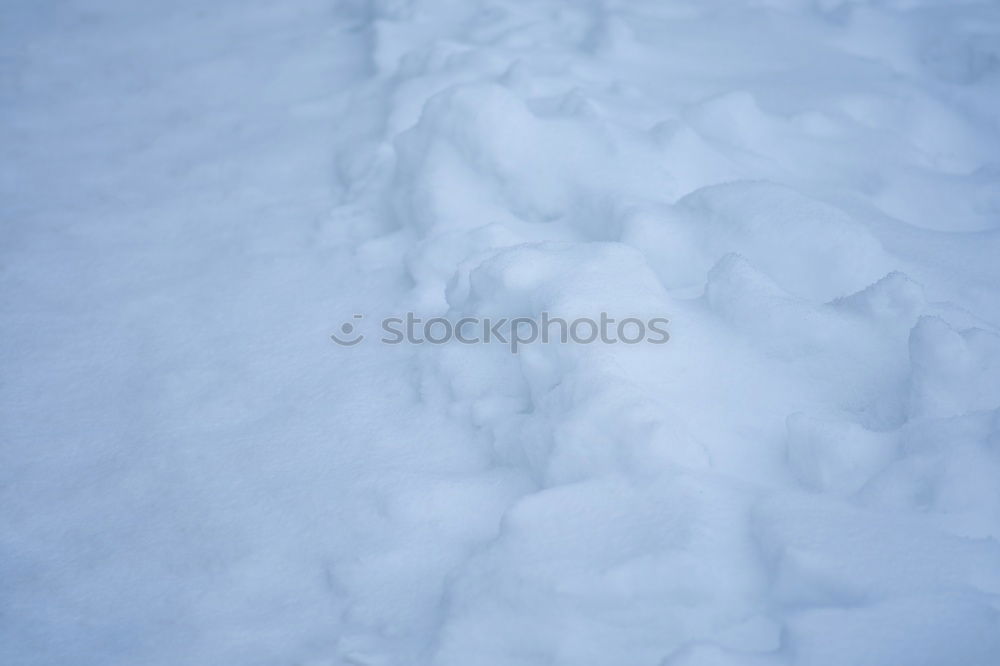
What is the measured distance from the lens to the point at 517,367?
1.73m

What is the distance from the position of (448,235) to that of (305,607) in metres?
0.97

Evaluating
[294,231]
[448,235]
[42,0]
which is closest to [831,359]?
[448,235]

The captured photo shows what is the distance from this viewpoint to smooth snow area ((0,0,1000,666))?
4.11ft

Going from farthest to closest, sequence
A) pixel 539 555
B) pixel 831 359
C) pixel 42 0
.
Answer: pixel 42 0
pixel 831 359
pixel 539 555

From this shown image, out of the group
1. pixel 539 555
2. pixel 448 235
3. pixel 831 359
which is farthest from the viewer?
pixel 448 235

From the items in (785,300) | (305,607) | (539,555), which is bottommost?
(305,607)

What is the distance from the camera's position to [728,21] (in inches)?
127

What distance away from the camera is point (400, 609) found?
138 centimetres

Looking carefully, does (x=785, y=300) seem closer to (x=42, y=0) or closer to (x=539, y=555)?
(x=539, y=555)

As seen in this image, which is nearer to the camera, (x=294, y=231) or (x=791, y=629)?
(x=791, y=629)

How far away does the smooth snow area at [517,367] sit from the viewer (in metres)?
1.25

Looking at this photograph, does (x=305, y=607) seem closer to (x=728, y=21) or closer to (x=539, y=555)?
(x=539, y=555)

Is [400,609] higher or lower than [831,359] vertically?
lower

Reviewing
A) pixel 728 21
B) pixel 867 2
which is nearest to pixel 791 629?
pixel 728 21
